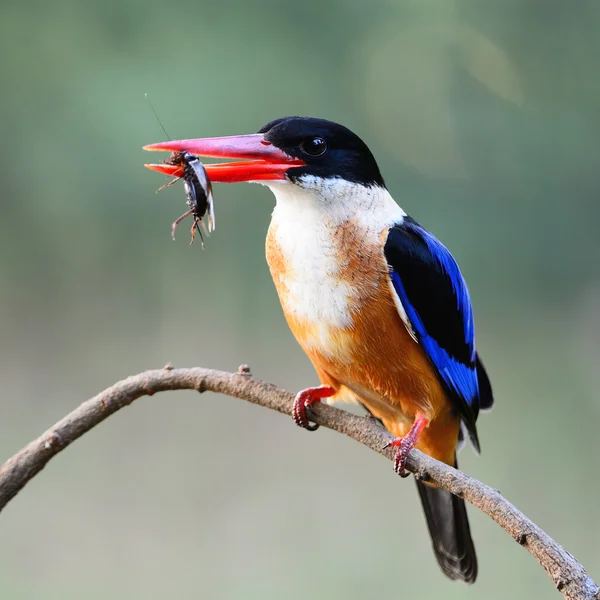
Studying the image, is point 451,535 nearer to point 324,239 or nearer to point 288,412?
point 288,412

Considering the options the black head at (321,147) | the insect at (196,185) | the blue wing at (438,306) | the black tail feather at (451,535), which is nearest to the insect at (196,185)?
the insect at (196,185)

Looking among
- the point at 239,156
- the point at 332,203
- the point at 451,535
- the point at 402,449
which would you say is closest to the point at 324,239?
the point at 332,203

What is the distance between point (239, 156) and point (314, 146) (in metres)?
0.11

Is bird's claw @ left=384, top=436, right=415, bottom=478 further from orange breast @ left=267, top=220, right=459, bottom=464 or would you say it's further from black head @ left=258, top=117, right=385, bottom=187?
black head @ left=258, top=117, right=385, bottom=187

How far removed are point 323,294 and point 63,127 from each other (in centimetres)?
149

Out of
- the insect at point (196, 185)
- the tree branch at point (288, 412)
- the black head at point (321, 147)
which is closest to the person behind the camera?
the tree branch at point (288, 412)

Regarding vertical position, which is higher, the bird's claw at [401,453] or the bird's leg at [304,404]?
the bird's leg at [304,404]

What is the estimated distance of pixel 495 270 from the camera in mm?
2270

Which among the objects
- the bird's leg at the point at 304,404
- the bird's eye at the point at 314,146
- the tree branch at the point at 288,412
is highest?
the bird's eye at the point at 314,146

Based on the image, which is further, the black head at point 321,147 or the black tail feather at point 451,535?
the black tail feather at point 451,535

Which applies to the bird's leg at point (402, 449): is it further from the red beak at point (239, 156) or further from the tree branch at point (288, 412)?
the red beak at point (239, 156)

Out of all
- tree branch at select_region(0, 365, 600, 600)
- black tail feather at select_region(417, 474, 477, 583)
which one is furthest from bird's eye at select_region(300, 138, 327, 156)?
black tail feather at select_region(417, 474, 477, 583)

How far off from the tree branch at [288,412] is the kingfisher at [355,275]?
6 centimetres

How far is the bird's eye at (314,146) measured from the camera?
1.00m
